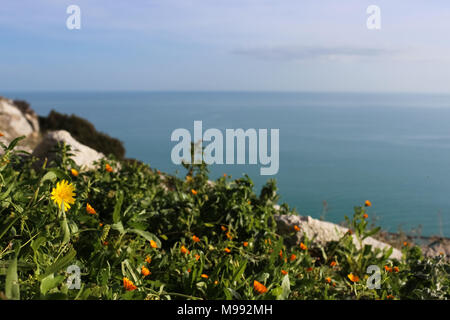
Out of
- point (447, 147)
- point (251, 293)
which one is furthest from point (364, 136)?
point (251, 293)

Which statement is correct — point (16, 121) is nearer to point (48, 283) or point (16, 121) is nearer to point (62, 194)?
point (62, 194)

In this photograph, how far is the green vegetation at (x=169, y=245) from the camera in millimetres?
2021

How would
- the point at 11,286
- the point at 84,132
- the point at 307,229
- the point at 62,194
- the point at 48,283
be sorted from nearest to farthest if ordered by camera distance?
the point at 11,286 < the point at 48,283 < the point at 62,194 < the point at 307,229 < the point at 84,132

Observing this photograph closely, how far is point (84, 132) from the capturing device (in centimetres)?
1316

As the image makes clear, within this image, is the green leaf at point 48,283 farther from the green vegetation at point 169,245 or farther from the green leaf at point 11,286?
the green leaf at point 11,286

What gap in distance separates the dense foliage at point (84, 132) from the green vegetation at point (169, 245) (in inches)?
323

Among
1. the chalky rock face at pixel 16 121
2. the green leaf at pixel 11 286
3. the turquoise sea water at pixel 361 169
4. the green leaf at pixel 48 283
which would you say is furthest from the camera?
the chalky rock face at pixel 16 121

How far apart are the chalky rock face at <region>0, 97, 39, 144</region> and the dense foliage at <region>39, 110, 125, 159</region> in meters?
0.47

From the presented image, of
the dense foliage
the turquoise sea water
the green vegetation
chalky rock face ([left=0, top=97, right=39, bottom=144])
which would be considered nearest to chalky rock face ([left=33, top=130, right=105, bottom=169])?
the green vegetation

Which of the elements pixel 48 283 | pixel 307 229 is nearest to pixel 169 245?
pixel 307 229

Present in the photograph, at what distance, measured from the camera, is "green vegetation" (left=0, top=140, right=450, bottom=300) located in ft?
6.63

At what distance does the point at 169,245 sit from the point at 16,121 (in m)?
12.1

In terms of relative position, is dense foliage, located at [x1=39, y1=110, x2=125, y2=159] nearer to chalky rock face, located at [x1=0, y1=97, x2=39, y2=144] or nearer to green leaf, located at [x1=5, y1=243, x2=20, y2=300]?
chalky rock face, located at [x1=0, y1=97, x2=39, y2=144]

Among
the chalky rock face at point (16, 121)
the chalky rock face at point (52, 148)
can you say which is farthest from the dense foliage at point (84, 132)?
the chalky rock face at point (52, 148)
